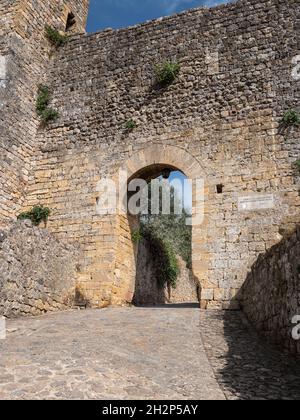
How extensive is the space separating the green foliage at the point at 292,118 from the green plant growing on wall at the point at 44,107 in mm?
5777

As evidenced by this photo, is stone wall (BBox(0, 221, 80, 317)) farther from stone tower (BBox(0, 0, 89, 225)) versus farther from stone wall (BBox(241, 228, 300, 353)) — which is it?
stone wall (BBox(241, 228, 300, 353))

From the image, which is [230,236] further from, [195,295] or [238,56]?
[195,295]

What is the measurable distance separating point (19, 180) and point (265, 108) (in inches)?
234

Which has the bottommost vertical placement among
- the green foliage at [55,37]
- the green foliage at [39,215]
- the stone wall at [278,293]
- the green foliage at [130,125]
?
the stone wall at [278,293]

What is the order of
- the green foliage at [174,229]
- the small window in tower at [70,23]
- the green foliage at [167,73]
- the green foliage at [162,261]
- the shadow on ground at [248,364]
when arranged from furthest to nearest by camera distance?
the green foliage at [174,229], the green foliage at [162,261], the small window in tower at [70,23], the green foliage at [167,73], the shadow on ground at [248,364]

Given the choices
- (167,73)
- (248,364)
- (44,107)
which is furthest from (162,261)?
(248,364)

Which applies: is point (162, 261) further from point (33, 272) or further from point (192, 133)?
point (33, 272)

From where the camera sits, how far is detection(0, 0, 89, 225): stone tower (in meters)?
10.1

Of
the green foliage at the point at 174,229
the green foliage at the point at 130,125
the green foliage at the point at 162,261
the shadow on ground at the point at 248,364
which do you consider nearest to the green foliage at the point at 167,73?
the green foliage at the point at 130,125

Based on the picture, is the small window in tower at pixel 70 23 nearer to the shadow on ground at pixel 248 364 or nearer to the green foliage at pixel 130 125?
the green foliage at pixel 130 125

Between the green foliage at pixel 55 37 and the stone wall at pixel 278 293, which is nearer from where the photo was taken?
the stone wall at pixel 278 293

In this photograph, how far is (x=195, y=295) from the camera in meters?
17.3

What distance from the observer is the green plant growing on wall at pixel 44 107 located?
1116 centimetres
